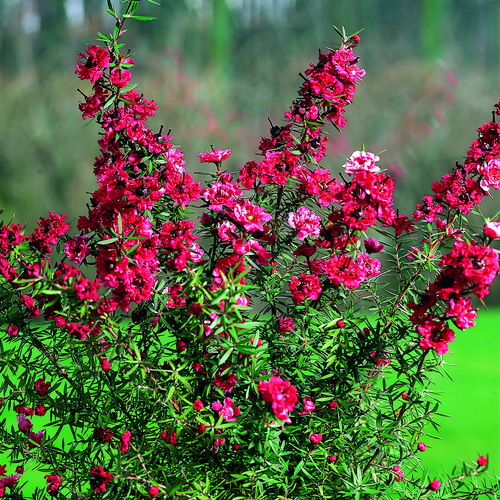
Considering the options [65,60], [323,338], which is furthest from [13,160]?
[323,338]

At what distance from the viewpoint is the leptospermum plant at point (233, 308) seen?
702 mm

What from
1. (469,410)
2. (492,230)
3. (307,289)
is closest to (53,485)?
(307,289)

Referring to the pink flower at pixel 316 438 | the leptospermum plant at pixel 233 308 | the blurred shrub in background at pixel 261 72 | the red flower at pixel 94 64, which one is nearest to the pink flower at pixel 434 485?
the leptospermum plant at pixel 233 308

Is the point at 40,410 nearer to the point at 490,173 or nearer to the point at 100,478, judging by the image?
the point at 100,478

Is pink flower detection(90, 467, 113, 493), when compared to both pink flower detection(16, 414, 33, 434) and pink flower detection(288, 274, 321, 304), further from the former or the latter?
pink flower detection(288, 274, 321, 304)

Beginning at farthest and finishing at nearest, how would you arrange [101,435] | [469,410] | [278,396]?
[469,410] < [101,435] < [278,396]

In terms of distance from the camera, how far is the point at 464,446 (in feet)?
7.48

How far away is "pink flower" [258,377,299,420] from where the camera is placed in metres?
0.58

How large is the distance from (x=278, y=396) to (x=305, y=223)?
0.96 ft

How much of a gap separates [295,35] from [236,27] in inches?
20.4

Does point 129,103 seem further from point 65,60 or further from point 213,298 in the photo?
point 65,60

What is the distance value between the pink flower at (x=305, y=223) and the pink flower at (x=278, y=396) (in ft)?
0.83

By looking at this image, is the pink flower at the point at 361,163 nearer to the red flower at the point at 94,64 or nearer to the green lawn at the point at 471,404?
the red flower at the point at 94,64

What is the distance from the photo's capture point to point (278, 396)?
575mm
